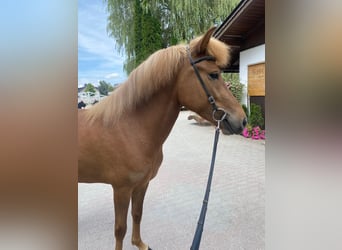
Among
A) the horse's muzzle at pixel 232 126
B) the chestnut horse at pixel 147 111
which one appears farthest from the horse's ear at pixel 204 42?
the horse's muzzle at pixel 232 126

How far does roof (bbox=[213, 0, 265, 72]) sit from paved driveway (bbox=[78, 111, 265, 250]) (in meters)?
1.24

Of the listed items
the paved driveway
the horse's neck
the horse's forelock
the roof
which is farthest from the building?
the horse's neck

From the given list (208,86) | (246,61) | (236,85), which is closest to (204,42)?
(208,86)

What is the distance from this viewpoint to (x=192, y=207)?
2.00 m

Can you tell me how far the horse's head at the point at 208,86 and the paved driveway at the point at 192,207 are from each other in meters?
0.71

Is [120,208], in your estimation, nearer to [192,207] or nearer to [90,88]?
[90,88]

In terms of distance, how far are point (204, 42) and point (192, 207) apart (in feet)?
4.78

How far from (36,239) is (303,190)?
0.49 meters

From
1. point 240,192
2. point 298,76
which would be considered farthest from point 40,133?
point 240,192

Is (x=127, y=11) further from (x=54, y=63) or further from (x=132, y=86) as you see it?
(x=54, y=63)

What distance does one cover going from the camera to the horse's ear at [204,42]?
38.1 inches

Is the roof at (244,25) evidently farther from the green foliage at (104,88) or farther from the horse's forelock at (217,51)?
the green foliage at (104,88)

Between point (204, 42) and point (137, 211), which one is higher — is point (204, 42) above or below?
above

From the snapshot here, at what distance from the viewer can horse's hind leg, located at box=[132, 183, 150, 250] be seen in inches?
52.6
